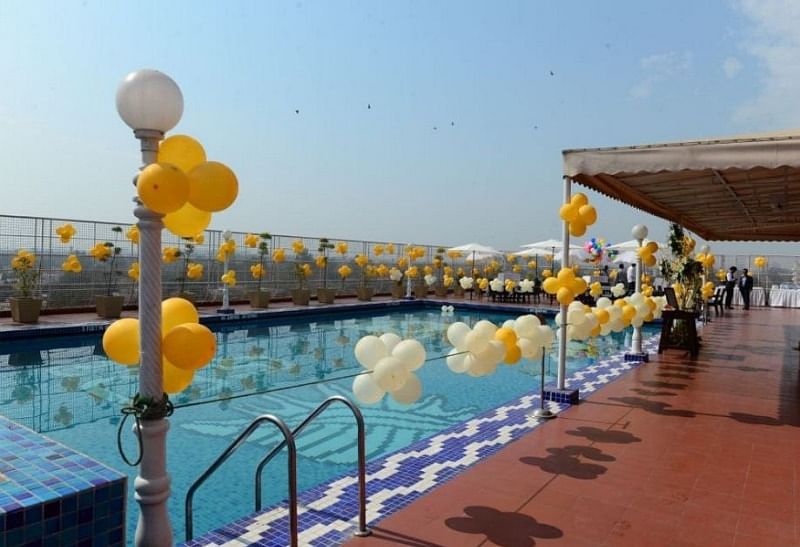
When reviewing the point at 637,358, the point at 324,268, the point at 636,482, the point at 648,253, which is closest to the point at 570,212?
the point at 636,482

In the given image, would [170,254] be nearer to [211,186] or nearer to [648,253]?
[648,253]

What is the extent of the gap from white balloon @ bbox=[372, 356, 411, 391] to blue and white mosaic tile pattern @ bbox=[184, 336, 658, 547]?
0.75 metres

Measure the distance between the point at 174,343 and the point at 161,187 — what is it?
0.63 m

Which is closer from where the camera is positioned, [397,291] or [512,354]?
[512,354]

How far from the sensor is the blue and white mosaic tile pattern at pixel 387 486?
3.12m

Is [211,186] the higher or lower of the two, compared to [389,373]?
higher

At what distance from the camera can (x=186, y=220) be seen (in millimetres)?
2438

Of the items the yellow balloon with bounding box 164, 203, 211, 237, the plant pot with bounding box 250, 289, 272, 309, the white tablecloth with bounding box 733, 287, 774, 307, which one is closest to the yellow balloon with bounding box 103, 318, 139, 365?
the yellow balloon with bounding box 164, 203, 211, 237

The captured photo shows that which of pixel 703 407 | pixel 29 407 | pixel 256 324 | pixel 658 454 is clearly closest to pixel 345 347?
pixel 256 324

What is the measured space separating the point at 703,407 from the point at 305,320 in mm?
11570

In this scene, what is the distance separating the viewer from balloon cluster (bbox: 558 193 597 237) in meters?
5.64

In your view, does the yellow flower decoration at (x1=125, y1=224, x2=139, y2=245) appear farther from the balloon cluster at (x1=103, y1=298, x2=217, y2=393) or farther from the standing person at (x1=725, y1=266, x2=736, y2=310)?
the standing person at (x1=725, y1=266, x2=736, y2=310)

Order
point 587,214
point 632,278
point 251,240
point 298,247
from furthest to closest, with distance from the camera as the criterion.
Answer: point 632,278 → point 298,247 → point 251,240 → point 587,214

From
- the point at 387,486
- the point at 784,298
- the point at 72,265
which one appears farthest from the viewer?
the point at 784,298
